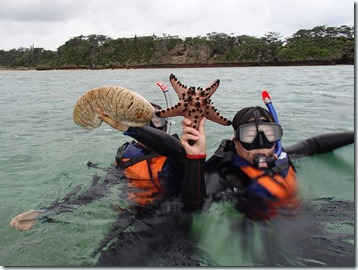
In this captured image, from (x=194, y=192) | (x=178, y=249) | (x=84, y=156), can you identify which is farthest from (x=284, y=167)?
(x=84, y=156)

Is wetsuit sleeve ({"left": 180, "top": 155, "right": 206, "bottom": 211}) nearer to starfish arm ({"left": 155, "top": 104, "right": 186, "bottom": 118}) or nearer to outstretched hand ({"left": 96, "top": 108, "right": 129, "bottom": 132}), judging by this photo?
starfish arm ({"left": 155, "top": 104, "right": 186, "bottom": 118})

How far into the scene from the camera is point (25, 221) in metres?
3.59

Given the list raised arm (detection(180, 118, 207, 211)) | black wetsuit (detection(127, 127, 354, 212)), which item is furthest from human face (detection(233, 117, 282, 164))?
raised arm (detection(180, 118, 207, 211))

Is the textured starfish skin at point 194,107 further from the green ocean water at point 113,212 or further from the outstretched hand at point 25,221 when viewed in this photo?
the outstretched hand at point 25,221

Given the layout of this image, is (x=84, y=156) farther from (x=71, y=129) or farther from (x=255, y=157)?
(x=255, y=157)

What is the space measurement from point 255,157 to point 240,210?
60cm

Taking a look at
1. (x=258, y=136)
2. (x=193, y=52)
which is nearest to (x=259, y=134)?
(x=258, y=136)

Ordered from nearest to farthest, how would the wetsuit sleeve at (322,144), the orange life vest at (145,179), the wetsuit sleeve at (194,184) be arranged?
1. the wetsuit sleeve at (194,184)
2. the orange life vest at (145,179)
3. the wetsuit sleeve at (322,144)

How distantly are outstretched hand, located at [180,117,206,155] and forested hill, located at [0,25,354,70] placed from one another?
71.4 m

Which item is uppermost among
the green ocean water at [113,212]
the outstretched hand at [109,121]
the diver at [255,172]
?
the outstretched hand at [109,121]

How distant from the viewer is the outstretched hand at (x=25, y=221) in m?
3.51

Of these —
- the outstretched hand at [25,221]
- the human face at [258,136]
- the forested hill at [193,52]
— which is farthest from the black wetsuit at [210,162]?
the forested hill at [193,52]

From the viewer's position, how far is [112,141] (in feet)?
25.4

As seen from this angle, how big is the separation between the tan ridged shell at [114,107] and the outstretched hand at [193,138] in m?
0.34
